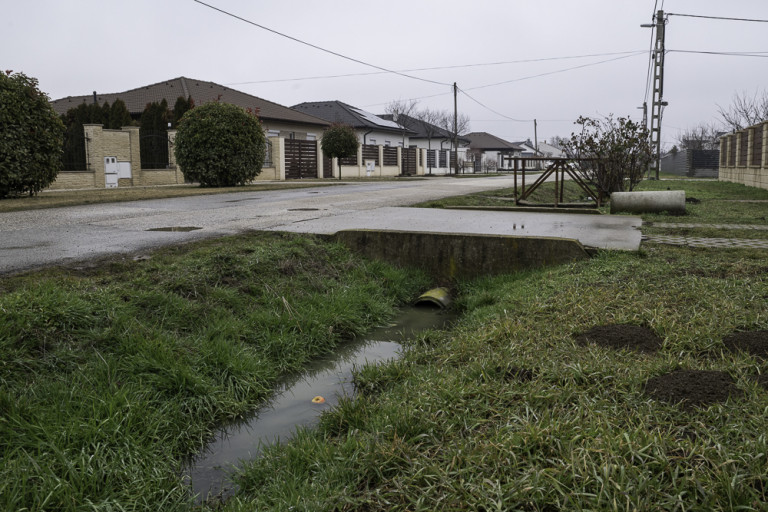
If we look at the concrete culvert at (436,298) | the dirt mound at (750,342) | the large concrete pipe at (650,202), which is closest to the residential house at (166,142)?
the large concrete pipe at (650,202)

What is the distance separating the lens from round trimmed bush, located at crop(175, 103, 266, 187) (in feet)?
65.0

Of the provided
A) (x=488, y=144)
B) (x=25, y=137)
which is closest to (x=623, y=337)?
(x=25, y=137)

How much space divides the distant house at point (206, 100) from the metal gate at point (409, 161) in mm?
9496

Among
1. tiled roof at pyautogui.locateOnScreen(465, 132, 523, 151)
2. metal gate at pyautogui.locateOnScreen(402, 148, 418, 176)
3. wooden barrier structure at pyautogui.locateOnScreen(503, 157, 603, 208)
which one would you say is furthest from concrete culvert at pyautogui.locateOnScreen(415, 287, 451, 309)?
tiled roof at pyautogui.locateOnScreen(465, 132, 523, 151)

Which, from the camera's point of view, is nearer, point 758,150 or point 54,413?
point 54,413

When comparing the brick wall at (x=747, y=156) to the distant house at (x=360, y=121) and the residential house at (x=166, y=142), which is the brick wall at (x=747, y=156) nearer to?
the residential house at (x=166, y=142)

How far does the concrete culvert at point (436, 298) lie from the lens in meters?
5.96

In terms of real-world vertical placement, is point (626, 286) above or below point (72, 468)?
above

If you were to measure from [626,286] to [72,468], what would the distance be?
13.1ft

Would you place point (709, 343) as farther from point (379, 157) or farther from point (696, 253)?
point (379, 157)

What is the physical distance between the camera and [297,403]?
3.82 m

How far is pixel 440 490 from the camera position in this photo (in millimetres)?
2268

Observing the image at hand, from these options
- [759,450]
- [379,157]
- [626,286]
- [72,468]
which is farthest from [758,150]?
[379,157]

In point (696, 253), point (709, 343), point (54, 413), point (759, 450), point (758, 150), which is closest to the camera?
point (759, 450)
